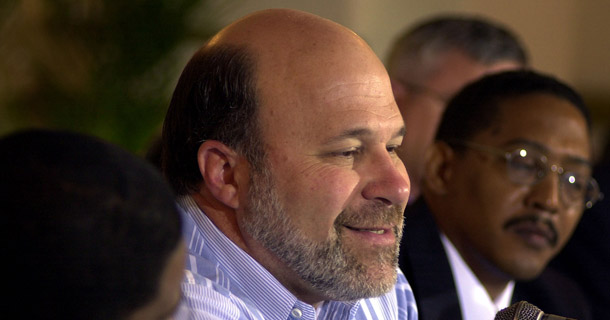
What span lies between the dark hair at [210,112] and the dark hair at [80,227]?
2.19 ft

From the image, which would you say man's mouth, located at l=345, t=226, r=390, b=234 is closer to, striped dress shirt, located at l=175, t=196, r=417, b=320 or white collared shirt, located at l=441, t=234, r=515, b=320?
striped dress shirt, located at l=175, t=196, r=417, b=320

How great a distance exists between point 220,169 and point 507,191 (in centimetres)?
109

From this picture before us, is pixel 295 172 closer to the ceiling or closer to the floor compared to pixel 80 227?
closer to the floor

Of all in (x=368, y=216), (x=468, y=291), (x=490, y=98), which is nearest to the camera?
(x=368, y=216)

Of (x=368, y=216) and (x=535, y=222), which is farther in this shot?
(x=535, y=222)

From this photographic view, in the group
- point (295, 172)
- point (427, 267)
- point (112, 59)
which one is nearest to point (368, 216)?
point (295, 172)

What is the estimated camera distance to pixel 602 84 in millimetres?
7754

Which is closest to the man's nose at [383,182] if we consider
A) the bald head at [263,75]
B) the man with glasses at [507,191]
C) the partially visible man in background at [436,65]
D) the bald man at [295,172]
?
the bald man at [295,172]

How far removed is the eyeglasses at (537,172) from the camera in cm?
252

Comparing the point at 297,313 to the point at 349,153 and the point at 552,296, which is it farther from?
the point at 552,296

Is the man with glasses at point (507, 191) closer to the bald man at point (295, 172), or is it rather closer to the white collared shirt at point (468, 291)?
the white collared shirt at point (468, 291)

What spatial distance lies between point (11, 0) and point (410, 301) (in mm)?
2062

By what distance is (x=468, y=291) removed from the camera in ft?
8.13

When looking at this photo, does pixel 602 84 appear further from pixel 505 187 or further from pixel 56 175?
pixel 56 175
